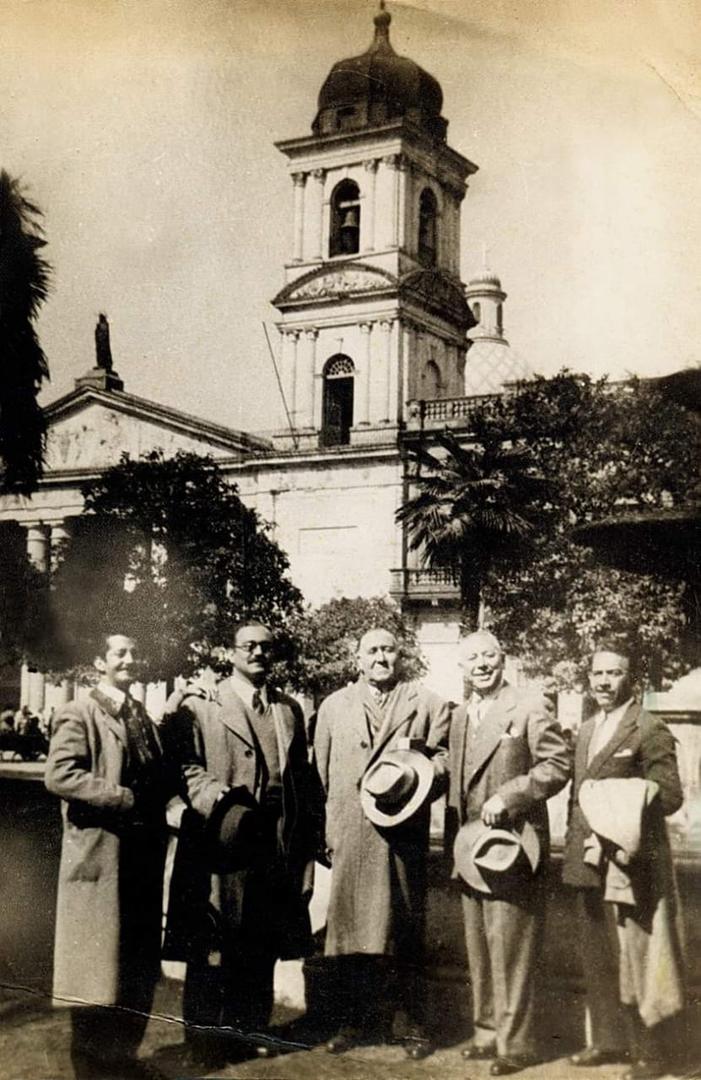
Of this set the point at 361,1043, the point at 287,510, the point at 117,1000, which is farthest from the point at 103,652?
the point at 361,1043

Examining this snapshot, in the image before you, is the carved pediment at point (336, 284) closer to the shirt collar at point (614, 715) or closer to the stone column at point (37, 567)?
the stone column at point (37, 567)

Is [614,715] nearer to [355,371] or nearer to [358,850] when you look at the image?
[358,850]

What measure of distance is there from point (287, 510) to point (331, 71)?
6.59 feet

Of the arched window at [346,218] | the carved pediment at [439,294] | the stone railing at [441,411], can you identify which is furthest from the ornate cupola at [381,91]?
the stone railing at [441,411]

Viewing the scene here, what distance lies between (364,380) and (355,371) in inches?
2.6

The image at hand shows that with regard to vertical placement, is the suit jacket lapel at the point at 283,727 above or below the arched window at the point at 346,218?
below

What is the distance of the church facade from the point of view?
475cm

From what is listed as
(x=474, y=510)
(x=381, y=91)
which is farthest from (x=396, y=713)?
(x=381, y=91)

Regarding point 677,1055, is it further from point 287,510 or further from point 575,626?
point 287,510

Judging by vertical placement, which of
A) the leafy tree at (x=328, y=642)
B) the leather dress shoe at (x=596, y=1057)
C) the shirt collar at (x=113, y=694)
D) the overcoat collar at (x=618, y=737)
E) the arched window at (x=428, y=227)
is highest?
the arched window at (x=428, y=227)

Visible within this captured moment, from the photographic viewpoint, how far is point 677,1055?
3787mm

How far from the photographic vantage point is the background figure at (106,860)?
151 inches

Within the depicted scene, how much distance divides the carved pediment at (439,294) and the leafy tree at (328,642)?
140 centimetres

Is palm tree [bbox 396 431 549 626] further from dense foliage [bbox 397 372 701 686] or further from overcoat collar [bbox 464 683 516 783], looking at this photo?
overcoat collar [bbox 464 683 516 783]
